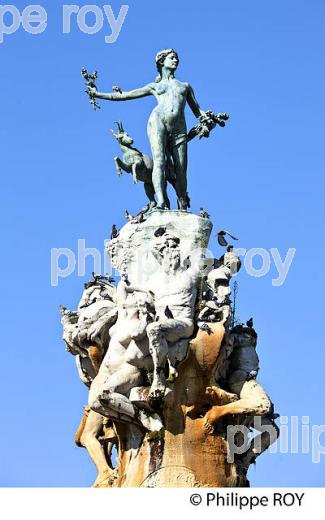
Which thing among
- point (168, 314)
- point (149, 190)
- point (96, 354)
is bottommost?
point (168, 314)

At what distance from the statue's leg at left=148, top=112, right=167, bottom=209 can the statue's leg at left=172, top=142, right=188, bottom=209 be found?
1.27 ft

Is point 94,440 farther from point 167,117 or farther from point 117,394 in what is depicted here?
point 167,117

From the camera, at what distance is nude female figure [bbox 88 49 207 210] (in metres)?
39.0

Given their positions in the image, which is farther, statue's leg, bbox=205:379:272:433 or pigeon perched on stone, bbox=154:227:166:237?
pigeon perched on stone, bbox=154:227:166:237

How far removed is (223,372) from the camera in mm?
37094

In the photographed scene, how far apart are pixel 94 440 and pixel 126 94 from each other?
7.54 m

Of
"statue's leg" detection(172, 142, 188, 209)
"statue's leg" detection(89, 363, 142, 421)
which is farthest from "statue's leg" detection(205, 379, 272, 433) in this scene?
"statue's leg" detection(172, 142, 188, 209)

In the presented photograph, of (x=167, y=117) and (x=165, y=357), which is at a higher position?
(x=167, y=117)

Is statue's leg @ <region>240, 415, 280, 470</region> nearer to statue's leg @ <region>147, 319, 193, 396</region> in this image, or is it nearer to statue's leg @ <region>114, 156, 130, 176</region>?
statue's leg @ <region>147, 319, 193, 396</region>

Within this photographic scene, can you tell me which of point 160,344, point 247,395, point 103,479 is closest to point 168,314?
point 160,344

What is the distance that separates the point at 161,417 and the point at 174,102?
734 centimetres

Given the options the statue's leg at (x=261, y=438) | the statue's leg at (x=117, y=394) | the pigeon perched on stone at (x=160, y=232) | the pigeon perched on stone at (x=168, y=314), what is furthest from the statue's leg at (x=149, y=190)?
the statue's leg at (x=261, y=438)

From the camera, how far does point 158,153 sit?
3897 cm
